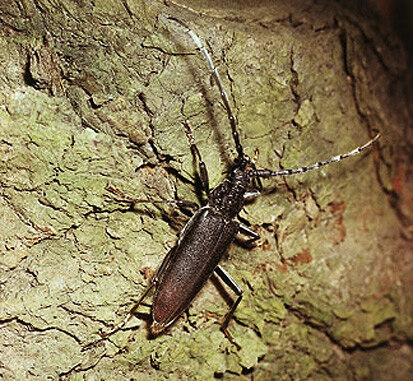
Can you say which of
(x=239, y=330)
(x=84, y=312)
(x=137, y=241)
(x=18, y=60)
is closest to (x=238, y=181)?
(x=137, y=241)

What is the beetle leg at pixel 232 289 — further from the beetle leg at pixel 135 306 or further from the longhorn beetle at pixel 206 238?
the beetle leg at pixel 135 306

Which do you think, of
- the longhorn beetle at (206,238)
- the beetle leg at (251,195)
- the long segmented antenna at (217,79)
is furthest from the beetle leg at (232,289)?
the long segmented antenna at (217,79)

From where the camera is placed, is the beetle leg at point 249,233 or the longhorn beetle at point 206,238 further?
the beetle leg at point 249,233

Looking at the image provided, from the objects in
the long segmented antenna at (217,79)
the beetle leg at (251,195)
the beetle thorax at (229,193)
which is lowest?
the beetle leg at (251,195)

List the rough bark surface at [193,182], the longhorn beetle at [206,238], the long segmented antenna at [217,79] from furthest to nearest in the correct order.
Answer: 1. the longhorn beetle at [206,238]
2. the long segmented antenna at [217,79]
3. the rough bark surface at [193,182]

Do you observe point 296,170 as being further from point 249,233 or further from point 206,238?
point 206,238

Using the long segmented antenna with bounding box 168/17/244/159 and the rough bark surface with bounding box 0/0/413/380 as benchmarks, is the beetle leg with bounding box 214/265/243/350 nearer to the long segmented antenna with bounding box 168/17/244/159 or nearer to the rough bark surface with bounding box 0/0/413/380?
the rough bark surface with bounding box 0/0/413/380

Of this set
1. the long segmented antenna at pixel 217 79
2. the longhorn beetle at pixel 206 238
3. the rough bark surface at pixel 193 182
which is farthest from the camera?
the longhorn beetle at pixel 206 238
